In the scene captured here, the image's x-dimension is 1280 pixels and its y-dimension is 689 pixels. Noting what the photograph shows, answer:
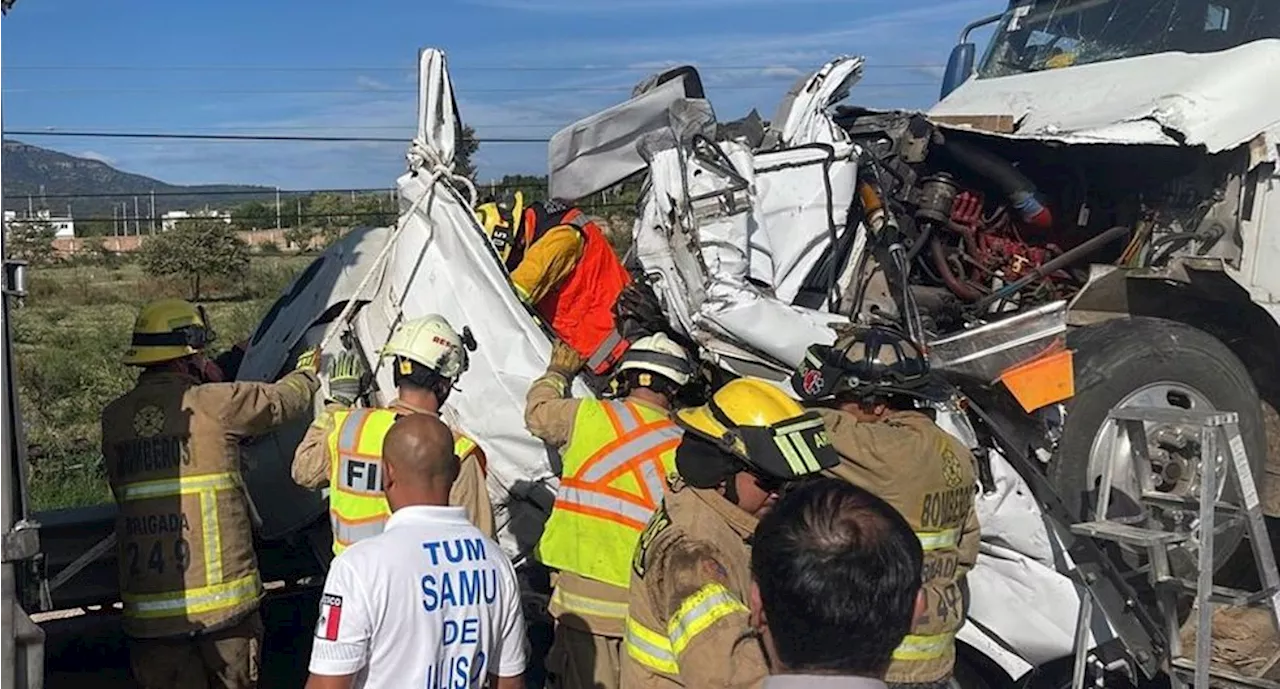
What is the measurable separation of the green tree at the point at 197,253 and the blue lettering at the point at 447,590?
19888 mm

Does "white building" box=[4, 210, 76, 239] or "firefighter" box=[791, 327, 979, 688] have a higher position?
"white building" box=[4, 210, 76, 239]

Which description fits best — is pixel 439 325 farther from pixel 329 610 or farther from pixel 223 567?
pixel 329 610

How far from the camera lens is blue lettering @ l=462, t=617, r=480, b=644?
2.87 metres

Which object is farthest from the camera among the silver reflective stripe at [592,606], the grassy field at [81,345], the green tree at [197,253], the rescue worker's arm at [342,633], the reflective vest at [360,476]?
the green tree at [197,253]

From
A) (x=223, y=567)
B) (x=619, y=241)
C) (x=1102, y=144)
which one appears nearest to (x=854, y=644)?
(x=223, y=567)

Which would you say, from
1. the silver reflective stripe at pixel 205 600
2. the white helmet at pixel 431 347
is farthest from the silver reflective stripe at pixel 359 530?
the silver reflective stripe at pixel 205 600

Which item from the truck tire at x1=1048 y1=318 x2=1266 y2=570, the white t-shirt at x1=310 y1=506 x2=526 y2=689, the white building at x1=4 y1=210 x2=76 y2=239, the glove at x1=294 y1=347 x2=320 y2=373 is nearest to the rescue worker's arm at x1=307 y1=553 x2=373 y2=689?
the white t-shirt at x1=310 y1=506 x2=526 y2=689

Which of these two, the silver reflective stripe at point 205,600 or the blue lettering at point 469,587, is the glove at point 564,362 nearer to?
the silver reflective stripe at point 205,600

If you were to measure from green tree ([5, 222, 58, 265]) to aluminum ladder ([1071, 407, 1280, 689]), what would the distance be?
2121 centimetres

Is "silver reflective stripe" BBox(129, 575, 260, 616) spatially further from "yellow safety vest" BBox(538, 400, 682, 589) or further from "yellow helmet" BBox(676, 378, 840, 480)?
"yellow helmet" BBox(676, 378, 840, 480)

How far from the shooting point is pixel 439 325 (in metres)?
3.98

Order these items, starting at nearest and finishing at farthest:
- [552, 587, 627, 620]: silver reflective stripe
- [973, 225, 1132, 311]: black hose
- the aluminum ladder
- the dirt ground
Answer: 1. [552, 587, 627, 620]: silver reflective stripe
2. the aluminum ladder
3. the dirt ground
4. [973, 225, 1132, 311]: black hose

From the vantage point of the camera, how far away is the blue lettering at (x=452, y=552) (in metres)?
2.85

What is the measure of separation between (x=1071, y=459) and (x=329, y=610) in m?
2.94
